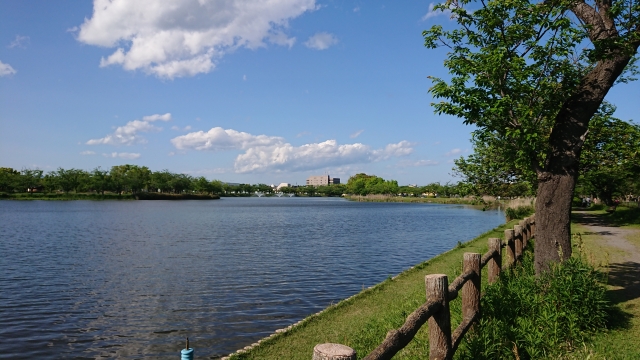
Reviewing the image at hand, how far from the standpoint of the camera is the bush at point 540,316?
22.6 feet

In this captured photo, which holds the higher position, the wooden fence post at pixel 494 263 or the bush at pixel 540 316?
the wooden fence post at pixel 494 263

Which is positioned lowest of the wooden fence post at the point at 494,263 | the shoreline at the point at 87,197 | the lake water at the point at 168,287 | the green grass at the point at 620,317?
the lake water at the point at 168,287

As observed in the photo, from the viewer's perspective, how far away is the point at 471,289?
752cm

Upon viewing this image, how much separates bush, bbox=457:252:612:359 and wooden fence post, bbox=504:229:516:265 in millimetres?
3097

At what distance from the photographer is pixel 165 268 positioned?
69.1 ft

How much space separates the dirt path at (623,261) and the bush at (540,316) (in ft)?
8.56

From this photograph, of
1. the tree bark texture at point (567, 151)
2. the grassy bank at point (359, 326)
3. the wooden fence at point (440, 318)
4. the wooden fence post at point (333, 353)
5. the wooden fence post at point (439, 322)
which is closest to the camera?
the wooden fence post at point (333, 353)

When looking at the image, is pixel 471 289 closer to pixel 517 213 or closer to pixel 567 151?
pixel 567 151

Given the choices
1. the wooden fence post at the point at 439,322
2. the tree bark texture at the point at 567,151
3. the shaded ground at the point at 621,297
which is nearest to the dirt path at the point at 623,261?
the shaded ground at the point at 621,297

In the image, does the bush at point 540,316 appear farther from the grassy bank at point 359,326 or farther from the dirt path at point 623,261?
the dirt path at point 623,261

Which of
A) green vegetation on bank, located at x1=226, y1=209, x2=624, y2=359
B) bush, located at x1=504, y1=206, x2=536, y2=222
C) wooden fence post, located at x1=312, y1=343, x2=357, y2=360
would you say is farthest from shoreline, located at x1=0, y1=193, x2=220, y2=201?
wooden fence post, located at x1=312, y1=343, x2=357, y2=360

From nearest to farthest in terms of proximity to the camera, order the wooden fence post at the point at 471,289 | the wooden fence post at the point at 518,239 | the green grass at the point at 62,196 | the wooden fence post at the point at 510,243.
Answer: the wooden fence post at the point at 471,289, the wooden fence post at the point at 510,243, the wooden fence post at the point at 518,239, the green grass at the point at 62,196

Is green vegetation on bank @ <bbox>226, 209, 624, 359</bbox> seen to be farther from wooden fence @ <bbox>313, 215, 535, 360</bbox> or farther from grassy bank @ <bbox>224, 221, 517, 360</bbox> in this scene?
wooden fence @ <bbox>313, 215, 535, 360</bbox>

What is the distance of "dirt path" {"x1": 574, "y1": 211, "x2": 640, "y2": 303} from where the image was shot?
10.8 metres
